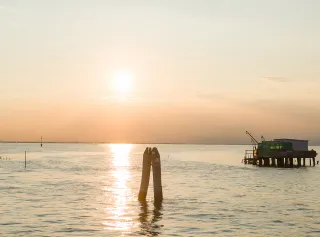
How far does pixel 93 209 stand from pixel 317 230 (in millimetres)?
16604

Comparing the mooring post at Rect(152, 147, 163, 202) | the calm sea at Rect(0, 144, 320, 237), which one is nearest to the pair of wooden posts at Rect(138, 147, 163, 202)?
the mooring post at Rect(152, 147, 163, 202)

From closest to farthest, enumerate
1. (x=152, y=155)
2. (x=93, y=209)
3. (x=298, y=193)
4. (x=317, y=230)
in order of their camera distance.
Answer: (x=317, y=230) < (x=93, y=209) < (x=152, y=155) < (x=298, y=193)

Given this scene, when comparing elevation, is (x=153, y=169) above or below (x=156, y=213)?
above

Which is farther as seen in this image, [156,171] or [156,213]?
[156,171]

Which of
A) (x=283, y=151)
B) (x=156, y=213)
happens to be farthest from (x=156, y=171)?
(x=283, y=151)

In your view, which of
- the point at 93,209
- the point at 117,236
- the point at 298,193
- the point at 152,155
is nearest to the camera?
the point at 117,236

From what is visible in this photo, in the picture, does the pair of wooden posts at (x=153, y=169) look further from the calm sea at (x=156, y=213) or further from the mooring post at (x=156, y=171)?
the calm sea at (x=156, y=213)

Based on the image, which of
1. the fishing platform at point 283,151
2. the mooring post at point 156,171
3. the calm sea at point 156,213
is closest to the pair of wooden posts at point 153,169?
the mooring post at point 156,171

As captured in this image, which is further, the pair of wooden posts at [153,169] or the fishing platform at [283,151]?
the fishing platform at [283,151]

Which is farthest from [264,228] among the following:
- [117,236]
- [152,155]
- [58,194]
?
[58,194]

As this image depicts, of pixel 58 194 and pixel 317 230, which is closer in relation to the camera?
pixel 317 230

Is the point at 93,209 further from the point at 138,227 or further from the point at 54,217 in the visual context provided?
the point at 138,227

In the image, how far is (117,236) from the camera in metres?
26.8

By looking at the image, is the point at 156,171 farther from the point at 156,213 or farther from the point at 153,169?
the point at 156,213
